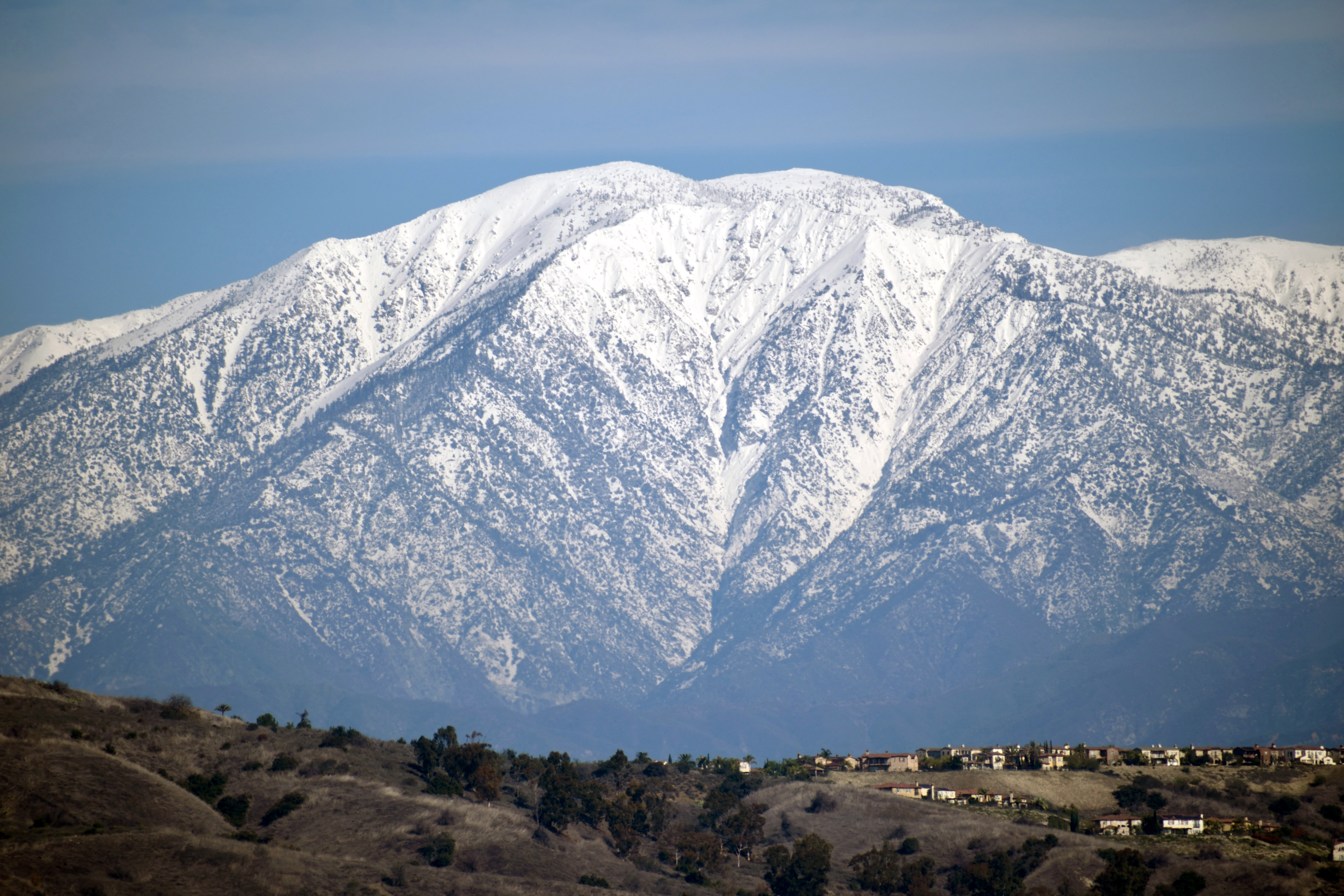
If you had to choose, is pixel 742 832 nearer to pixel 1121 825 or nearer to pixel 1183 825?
pixel 1121 825

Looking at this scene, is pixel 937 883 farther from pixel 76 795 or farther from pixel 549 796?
pixel 76 795

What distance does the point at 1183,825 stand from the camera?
16312 cm

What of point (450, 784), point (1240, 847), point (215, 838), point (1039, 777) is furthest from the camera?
point (1039, 777)

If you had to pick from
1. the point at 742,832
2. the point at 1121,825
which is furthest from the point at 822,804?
the point at 1121,825

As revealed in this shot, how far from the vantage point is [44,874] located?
112 m

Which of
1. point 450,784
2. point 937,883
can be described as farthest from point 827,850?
point 450,784

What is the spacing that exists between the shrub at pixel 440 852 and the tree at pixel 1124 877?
52253 mm

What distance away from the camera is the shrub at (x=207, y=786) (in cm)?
14562

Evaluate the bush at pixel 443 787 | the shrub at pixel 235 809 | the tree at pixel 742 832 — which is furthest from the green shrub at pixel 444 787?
the tree at pixel 742 832

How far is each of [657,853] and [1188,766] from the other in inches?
2725

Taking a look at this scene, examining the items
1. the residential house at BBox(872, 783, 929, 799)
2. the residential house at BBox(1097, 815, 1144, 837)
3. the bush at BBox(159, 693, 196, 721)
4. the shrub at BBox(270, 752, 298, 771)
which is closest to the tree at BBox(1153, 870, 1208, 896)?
the residential house at BBox(1097, 815, 1144, 837)

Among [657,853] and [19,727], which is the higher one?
[19,727]

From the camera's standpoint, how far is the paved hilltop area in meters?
123

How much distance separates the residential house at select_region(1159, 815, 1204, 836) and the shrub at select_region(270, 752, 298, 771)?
3202 inches
